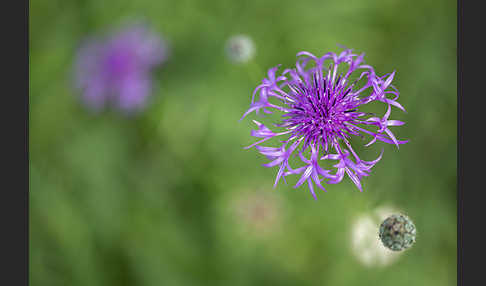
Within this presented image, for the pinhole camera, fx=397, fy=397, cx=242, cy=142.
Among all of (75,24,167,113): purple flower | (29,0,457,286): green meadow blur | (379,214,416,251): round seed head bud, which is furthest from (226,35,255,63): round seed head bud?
(379,214,416,251): round seed head bud

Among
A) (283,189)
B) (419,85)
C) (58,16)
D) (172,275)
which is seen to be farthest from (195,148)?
(419,85)

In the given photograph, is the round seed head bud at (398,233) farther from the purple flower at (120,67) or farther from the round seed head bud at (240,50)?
the purple flower at (120,67)

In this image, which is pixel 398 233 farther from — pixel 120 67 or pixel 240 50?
pixel 120 67

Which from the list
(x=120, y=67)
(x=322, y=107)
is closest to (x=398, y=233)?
(x=322, y=107)

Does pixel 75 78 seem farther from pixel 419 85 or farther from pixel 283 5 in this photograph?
pixel 419 85

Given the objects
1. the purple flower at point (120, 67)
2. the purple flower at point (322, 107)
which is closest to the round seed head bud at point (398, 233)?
the purple flower at point (322, 107)

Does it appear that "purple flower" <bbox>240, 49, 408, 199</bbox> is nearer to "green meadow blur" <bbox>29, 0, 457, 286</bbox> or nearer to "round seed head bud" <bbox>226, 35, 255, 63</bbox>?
"round seed head bud" <bbox>226, 35, 255, 63</bbox>
